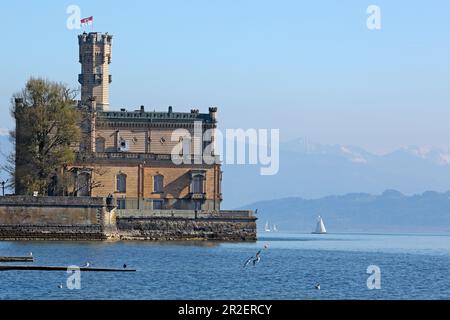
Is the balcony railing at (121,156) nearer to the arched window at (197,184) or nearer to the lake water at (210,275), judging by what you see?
the arched window at (197,184)

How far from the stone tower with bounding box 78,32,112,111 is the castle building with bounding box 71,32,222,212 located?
4699 millimetres

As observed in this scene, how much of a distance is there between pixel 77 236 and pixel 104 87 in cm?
3097

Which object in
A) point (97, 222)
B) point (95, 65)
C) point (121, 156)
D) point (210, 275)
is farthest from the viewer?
point (95, 65)

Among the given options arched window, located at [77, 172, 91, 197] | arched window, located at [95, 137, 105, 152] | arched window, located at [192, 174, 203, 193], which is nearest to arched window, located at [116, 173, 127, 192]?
arched window, located at [77, 172, 91, 197]

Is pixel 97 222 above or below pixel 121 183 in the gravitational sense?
below

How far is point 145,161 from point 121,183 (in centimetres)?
277

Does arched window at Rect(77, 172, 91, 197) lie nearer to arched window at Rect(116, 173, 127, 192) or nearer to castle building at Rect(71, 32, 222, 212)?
castle building at Rect(71, 32, 222, 212)

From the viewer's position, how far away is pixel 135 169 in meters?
104

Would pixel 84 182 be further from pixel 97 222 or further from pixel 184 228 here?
pixel 184 228

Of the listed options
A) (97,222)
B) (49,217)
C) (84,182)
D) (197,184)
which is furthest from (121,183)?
(49,217)

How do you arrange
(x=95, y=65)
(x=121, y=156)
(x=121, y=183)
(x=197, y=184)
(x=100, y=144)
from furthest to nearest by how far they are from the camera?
(x=95, y=65) < (x=100, y=144) < (x=197, y=184) < (x=121, y=183) < (x=121, y=156)

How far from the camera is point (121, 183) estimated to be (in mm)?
104188
